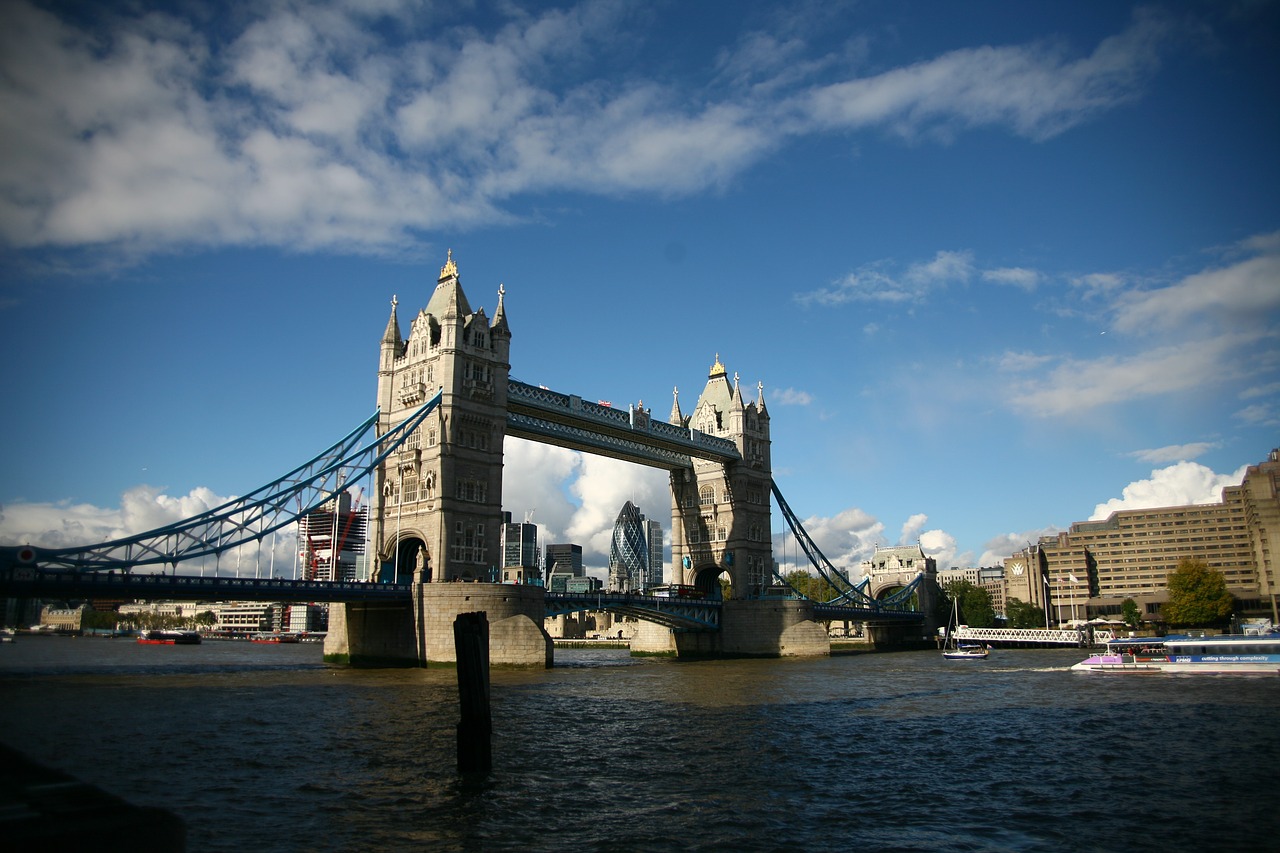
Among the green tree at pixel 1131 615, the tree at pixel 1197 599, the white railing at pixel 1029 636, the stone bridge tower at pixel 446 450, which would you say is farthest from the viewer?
the green tree at pixel 1131 615

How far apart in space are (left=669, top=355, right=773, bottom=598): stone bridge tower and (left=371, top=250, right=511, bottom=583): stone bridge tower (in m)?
31.2

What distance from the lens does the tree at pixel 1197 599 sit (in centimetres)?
11675

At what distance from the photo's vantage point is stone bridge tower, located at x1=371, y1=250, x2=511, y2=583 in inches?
2611

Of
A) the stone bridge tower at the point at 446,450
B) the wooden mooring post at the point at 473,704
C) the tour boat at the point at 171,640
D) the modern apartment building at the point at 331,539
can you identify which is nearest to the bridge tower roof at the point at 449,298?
the stone bridge tower at the point at 446,450

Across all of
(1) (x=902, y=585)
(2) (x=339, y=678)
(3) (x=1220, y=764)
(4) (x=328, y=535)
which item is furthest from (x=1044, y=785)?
(1) (x=902, y=585)

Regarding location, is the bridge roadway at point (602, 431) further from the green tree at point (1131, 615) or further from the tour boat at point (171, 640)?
the tour boat at point (171, 640)

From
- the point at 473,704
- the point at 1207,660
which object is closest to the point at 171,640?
the point at 473,704

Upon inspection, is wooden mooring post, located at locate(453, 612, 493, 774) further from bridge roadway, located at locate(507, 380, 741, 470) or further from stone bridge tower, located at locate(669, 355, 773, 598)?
stone bridge tower, located at locate(669, 355, 773, 598)

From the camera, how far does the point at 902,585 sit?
142875mm

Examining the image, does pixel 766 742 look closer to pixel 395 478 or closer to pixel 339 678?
pixel 339 678

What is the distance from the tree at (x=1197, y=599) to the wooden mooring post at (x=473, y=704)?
402 ft

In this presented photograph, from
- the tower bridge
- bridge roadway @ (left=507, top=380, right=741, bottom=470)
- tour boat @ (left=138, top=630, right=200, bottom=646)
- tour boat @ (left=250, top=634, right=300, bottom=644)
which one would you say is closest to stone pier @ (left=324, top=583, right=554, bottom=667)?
the tower bridge

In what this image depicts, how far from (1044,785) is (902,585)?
409 ft

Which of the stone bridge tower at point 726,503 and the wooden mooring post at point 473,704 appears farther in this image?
the stone bridge tower at point 726,503
